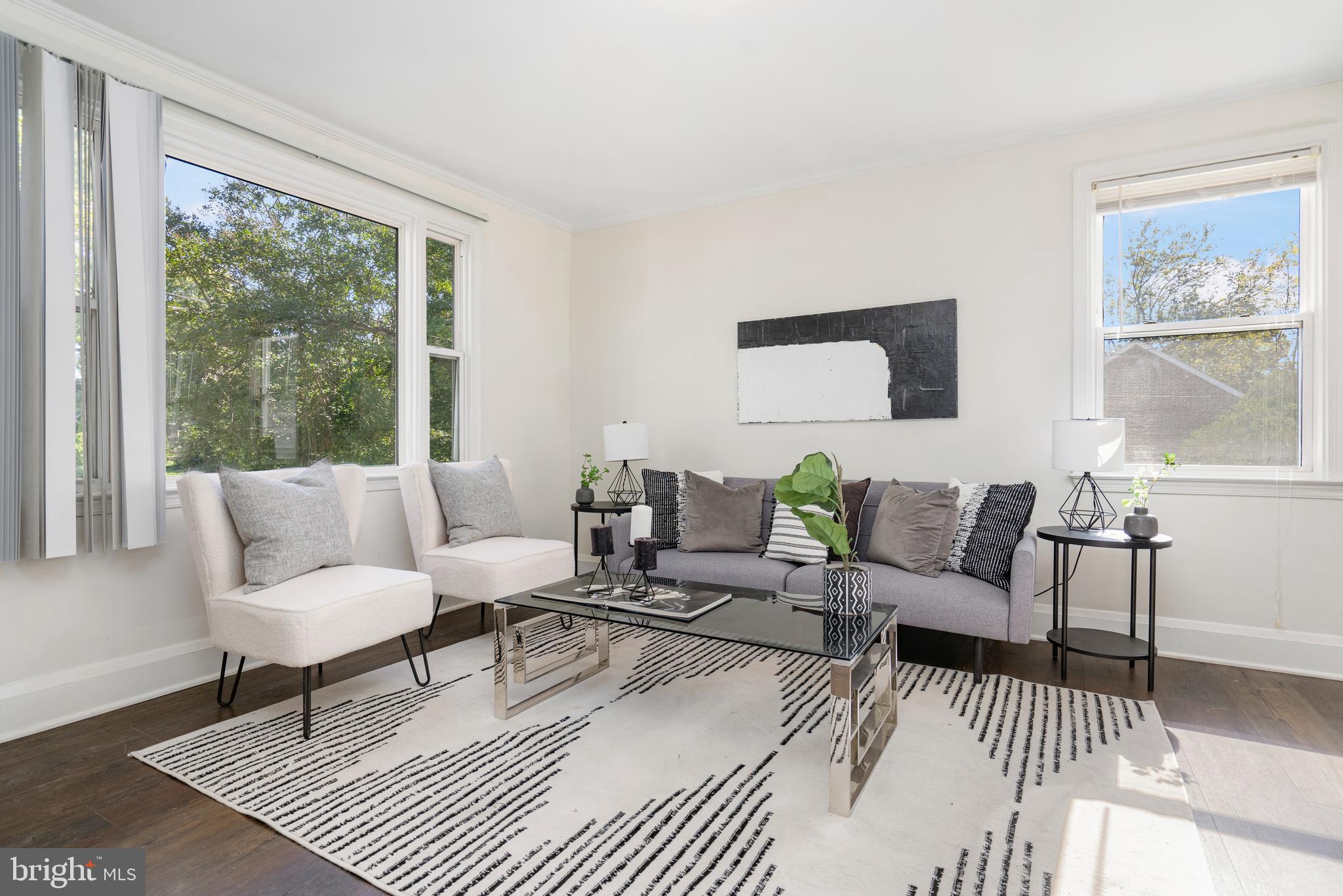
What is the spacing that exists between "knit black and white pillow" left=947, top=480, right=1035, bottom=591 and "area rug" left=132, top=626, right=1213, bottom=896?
49cm

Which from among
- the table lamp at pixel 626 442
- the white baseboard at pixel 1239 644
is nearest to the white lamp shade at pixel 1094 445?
the white baseboard at pixel 1239 644

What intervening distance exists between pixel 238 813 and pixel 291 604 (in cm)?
67

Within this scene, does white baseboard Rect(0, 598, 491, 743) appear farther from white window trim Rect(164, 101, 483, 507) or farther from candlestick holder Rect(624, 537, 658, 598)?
candlestick holder Rect(624, 537, 658, 598)

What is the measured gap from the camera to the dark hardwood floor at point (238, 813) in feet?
5.29

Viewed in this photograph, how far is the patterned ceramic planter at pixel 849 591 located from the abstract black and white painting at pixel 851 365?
1843 millimetres

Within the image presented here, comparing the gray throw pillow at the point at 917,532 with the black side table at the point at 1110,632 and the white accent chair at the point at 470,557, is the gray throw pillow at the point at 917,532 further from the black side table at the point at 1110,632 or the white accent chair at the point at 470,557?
the white accent chair at the point at 470,557

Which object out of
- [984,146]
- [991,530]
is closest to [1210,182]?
[984,146]

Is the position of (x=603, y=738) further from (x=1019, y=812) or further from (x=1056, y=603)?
(x=1056, y=603)

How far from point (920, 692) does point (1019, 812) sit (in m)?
0.87

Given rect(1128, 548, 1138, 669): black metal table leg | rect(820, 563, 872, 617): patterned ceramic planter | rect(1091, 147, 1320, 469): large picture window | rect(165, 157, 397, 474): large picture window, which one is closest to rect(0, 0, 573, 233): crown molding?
rect(165, 157, 397, 474): large picture window

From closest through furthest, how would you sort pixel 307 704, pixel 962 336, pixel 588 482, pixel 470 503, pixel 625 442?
1. pixel 307 704
2. pixel 470 503
3. pixel 962 336
4. pixel 625 442
5. pixel 588 482

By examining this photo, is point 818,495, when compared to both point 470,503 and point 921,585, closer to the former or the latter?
point 921,585

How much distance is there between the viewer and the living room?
1854mm

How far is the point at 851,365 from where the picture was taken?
13.1ft
